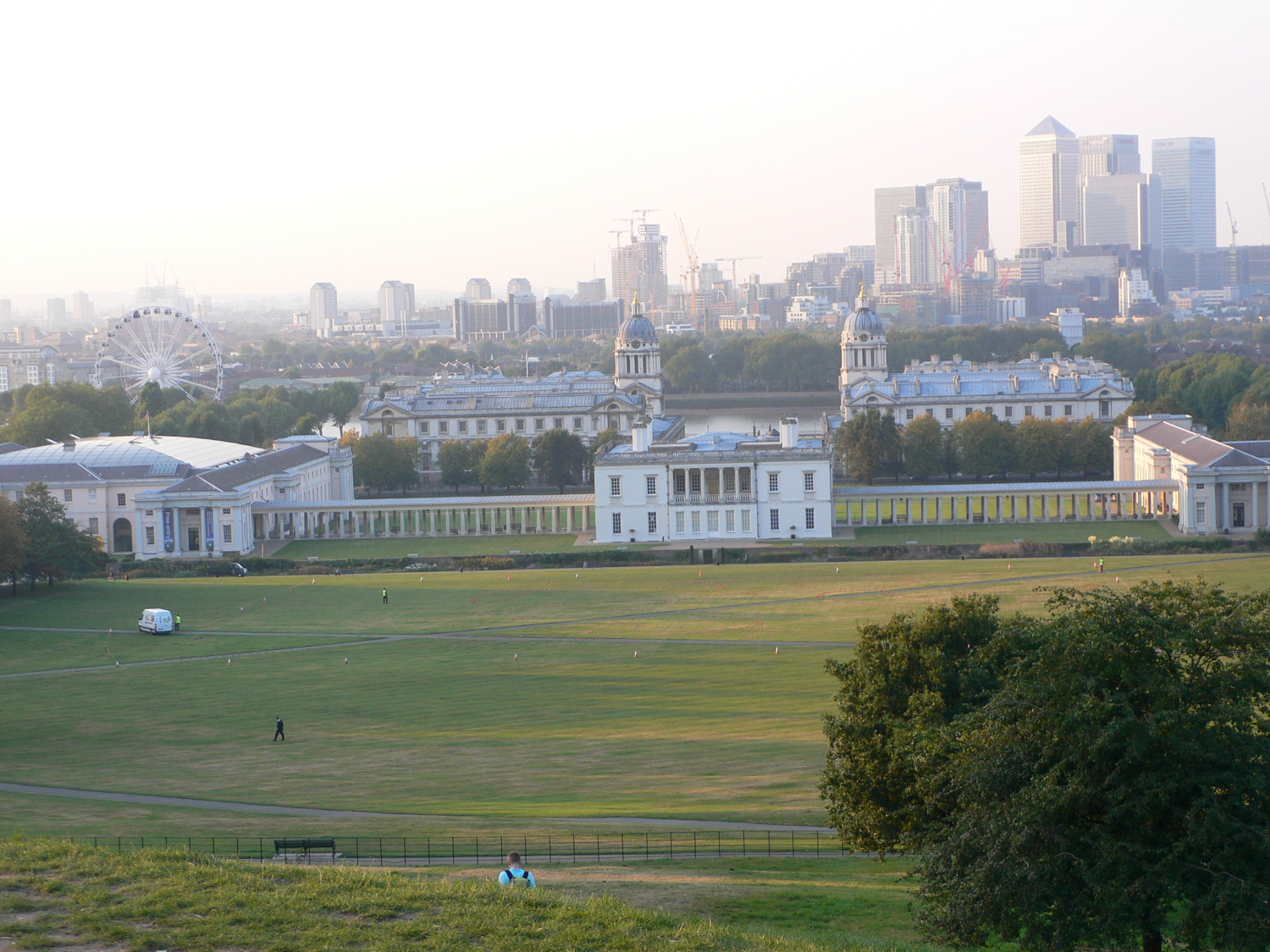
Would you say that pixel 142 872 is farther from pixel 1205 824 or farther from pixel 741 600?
pixel 741 600

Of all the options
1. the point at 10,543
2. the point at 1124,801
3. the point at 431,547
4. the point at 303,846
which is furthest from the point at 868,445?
the point at 1124,801

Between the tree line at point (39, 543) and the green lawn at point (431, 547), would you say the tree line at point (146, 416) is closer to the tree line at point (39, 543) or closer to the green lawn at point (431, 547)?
the green lawn at point (431, 547)

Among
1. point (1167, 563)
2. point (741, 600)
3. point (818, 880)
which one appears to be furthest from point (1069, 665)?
point (1167, 563)

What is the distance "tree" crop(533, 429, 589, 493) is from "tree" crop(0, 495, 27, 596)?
44.3m

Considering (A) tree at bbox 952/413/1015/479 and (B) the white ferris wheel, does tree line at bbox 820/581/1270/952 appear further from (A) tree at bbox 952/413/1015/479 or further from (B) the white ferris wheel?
(B) the white ferris wheel

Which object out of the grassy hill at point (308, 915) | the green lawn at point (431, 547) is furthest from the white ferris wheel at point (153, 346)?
the grassy hill at point (308, 915)

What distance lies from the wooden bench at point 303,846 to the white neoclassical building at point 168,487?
62151 millimetres

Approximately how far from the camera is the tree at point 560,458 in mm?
107938

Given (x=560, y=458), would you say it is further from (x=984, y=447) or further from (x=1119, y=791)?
(x=1119, y=791)

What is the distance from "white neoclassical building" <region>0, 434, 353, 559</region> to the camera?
90250 millimetres

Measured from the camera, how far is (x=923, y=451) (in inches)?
4222

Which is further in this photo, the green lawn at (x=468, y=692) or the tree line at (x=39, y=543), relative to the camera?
the tree line at (x=39, y=543)

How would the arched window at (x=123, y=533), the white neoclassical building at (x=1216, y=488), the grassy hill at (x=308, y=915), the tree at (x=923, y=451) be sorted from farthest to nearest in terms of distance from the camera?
1. the tree at (x=923, y=451)
2. the arched window at (x=123, y=533)
3. the white neoclassical building at (x=1216, y=488)
4. the grassy hill at (x=308, y=915)

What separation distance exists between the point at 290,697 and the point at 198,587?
2688 cm
